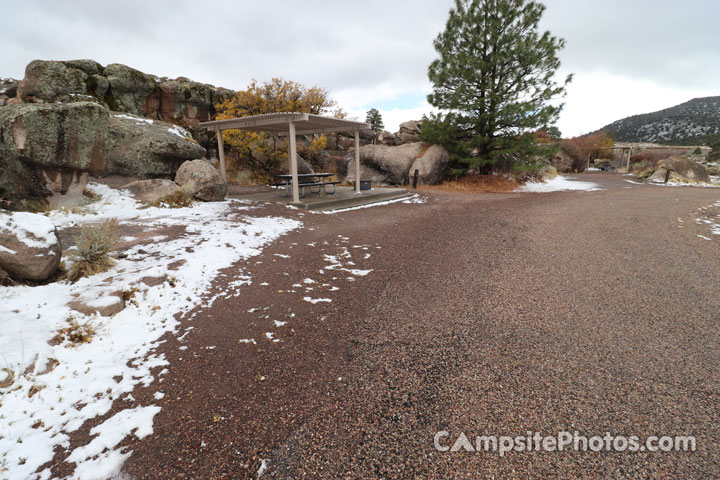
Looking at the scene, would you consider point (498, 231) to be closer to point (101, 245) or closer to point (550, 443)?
point (550, 443)

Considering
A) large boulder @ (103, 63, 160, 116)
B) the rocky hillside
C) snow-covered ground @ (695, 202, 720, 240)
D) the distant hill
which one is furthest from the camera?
the distant hill

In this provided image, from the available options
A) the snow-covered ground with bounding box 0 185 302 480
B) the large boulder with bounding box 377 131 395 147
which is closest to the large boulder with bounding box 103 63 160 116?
the snow-covered ground with bounding box 0 185 302 480

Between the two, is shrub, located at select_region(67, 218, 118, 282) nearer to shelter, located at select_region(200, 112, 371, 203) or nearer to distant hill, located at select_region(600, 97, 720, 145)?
shelter, located at select_region(200, 112, 371, 203)

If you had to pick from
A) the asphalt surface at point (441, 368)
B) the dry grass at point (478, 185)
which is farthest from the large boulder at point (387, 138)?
the asphalt surface at point (441, 368)

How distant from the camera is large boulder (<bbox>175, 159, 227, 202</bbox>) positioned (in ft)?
26.6

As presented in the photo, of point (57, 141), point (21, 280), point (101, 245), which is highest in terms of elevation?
point (57, 141)

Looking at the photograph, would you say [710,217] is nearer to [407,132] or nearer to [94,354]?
[94,354]

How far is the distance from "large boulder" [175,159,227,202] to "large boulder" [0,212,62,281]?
4561 millimetres

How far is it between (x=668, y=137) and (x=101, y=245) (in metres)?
75.0

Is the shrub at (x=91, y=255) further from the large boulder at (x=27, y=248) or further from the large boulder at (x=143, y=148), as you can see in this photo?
the large boulder at (x=143, y=148)

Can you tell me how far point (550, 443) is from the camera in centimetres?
181

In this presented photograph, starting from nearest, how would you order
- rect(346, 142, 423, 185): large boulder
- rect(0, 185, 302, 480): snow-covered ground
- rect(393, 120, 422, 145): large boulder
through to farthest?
rect(0, 185, 302, 480): snow-covered ground → rect(346, 142, 423, 185): large boulder → rect(393, 120, 422, 145): large boulder

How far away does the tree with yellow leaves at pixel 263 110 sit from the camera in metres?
13.1

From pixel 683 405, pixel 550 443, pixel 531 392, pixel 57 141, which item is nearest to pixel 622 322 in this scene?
pixel 683 405
